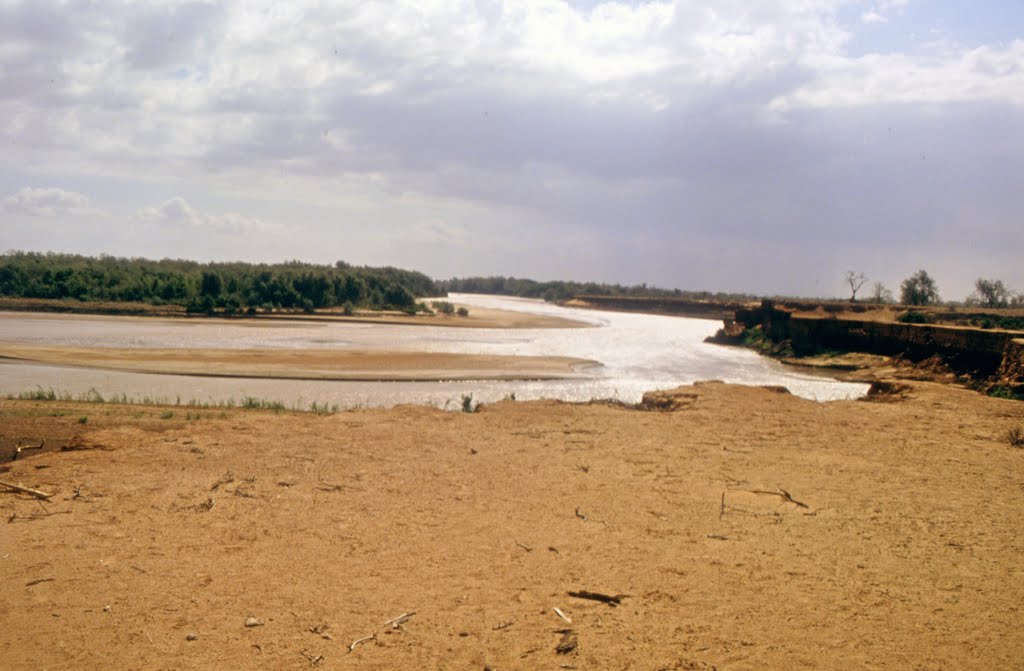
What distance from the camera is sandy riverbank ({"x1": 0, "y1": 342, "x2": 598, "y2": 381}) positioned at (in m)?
24.7

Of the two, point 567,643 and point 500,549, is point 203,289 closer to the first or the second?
point 500,549

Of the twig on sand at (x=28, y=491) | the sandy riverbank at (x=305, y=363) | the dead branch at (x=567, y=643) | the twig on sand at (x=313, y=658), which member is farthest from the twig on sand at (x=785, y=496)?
the sandy riverbank at (x=305, y=363)

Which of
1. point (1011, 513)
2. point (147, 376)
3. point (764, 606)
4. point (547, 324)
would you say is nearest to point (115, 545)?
point (764, 606)

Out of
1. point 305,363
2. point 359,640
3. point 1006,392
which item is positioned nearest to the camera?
point 359,640

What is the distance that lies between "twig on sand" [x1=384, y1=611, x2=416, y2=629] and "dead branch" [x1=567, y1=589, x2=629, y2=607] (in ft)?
4.62

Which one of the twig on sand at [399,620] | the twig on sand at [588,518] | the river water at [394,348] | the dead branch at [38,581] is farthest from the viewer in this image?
the river water at [394,348]

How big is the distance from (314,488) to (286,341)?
27.7 meters

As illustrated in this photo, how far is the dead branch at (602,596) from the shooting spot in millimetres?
6258

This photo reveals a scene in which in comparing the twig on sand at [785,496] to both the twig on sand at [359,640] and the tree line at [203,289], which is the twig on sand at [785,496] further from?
the tree line at [203,289]

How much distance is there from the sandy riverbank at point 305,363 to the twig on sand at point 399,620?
739 inches

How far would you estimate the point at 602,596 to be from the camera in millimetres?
6320

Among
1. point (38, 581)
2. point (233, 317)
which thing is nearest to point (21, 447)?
point (38, 581)

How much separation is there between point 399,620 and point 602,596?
1.74 m

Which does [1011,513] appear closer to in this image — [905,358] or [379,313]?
[905,358]
